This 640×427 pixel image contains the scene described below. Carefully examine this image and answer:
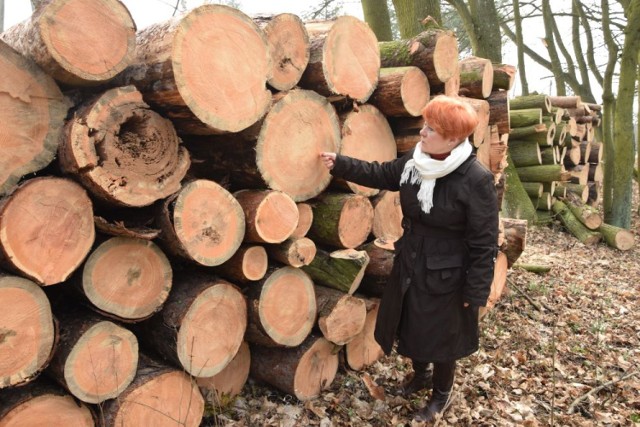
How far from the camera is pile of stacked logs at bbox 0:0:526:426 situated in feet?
6.40

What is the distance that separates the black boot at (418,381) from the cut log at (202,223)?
1498mm

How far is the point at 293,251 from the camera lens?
Answer: 9.02 ft

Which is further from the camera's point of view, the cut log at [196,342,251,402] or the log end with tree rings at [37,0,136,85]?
the cut log at [196,342,251,402]

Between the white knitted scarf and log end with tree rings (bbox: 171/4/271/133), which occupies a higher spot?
log end with tree rings (bbox: 171/4/271/133)

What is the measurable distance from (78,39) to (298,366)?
2.10 m

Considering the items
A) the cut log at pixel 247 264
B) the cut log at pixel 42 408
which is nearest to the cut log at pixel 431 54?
the cut log at pixel 247 264

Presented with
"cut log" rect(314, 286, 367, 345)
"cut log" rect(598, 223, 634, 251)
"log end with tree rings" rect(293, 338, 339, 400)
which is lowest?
"cut log" rect(598, 223, 634, 251)

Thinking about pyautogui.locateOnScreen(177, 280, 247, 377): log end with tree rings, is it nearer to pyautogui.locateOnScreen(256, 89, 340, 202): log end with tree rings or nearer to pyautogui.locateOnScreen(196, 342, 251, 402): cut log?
pyautogui.locateOnScreen(196, 342, 251, 402): cut log

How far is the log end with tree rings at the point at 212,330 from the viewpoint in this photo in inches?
97.0

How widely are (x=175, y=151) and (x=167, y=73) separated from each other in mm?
372

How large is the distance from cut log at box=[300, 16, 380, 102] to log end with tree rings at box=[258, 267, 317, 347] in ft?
3.91

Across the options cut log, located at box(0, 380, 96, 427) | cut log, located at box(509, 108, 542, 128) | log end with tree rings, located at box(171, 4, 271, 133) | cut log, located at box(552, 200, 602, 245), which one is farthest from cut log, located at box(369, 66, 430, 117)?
cut log, located at box(552, 200, 602, 245)

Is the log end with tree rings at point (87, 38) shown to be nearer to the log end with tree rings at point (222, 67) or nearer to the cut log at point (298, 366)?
the log end with tree rings at point (222, 67)

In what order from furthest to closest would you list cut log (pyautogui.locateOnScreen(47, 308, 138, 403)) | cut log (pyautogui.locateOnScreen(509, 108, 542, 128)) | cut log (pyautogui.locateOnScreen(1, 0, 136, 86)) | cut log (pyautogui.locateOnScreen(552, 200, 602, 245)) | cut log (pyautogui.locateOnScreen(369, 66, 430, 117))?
cut log (pyautogui.locateOnScreen(509, 108, 542, 128))
cut log (pyautogui.locateOnScreen(552, 200, 602, 245))
cut log (pyautogui.locateOnScreen(369, 66, 430, 117))
cut log (pyautogui.locateOnScreen(47, 308, 138, 403))
cut log (pyautogui.locateOnScreen(1, 0, 136, 86))
